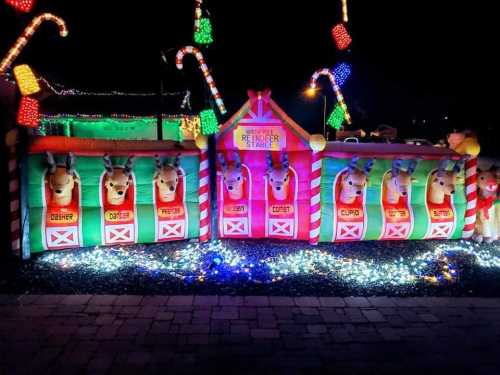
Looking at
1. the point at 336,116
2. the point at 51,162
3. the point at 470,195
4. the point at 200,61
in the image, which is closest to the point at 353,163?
the point at 336,116

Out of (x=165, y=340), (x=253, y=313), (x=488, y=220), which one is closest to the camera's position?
(x=165, y=340)

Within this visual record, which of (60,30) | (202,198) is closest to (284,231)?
(202,198)

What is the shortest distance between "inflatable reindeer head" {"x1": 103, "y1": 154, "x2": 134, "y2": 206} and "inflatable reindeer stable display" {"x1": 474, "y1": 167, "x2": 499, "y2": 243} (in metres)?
6.36

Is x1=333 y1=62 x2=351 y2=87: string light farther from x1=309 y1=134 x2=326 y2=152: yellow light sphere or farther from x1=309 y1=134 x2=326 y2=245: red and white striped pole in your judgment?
x1=309 y1=134 x2=326 y2=245: red and white striped pole

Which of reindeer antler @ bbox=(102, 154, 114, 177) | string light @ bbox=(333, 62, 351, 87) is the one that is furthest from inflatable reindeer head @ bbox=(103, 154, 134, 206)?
string light @ bbox=(333, 62, 351, 87)

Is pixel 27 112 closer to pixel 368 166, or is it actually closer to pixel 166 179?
pixel 166 179

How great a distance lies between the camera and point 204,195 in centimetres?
663

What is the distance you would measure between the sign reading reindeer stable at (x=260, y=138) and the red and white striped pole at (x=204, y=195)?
2.09 ft

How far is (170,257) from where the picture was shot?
19.8 feet

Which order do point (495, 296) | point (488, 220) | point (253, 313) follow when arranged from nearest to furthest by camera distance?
point (253, 313) → point (495, 296) → point (488, 220)

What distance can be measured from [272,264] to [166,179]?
2264 millimetres

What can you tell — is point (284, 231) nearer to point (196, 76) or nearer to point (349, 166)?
point (349, 166)

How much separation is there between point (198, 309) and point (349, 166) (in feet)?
12.4

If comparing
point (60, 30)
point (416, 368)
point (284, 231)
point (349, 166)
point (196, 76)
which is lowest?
point (416, 368)
